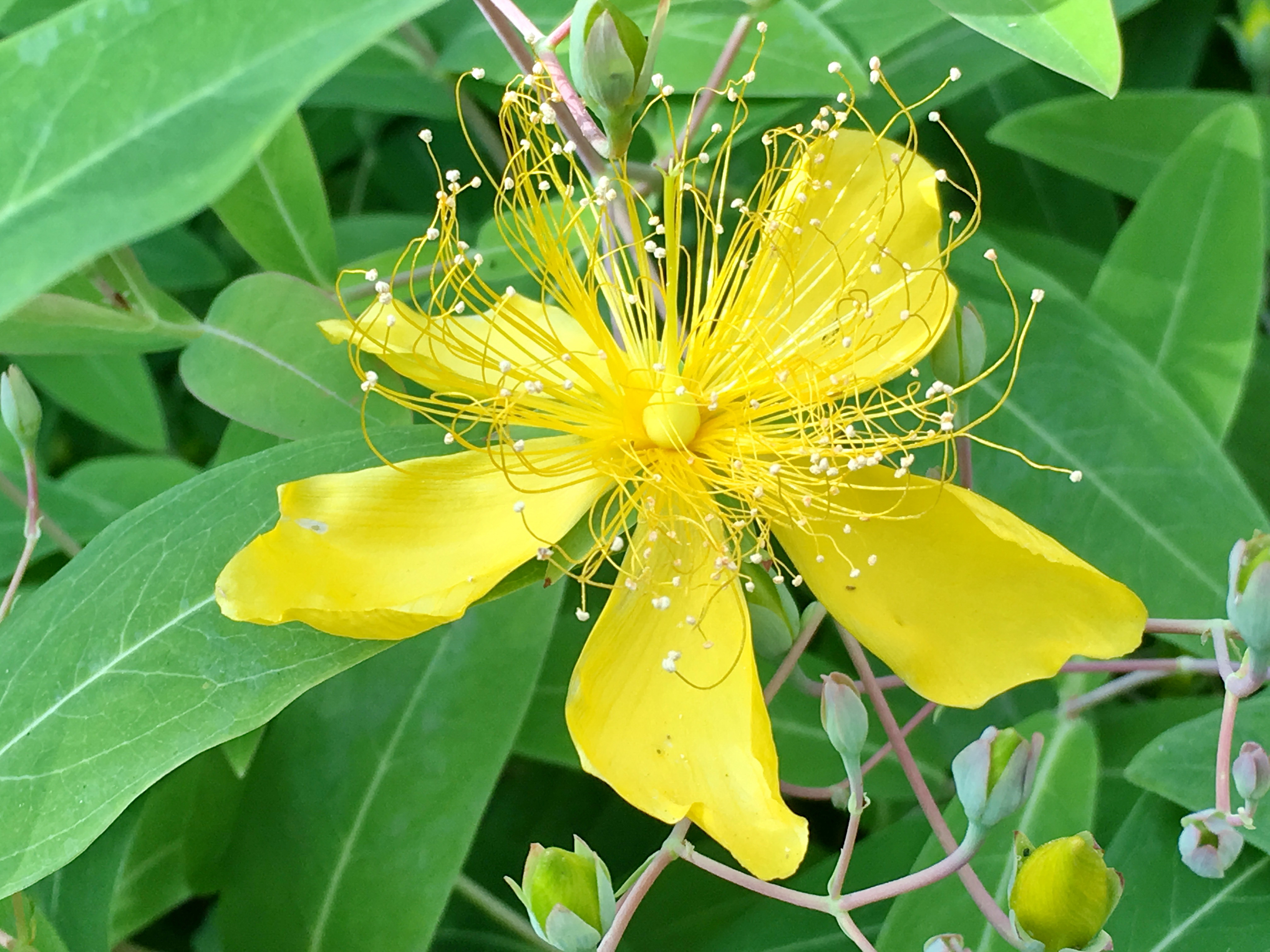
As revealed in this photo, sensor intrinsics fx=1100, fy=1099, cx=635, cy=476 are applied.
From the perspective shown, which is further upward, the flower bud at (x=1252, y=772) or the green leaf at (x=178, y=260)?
the green leaf at (x=178, y=260)

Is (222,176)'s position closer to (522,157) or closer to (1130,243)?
(522,157)

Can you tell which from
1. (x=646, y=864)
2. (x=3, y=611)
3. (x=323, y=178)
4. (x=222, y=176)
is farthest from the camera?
(x=323, y=178)

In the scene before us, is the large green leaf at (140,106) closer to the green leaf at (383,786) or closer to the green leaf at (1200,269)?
the green leaf at (383,786)

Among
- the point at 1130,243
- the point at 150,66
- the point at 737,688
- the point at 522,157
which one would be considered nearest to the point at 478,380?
the point at 522,157

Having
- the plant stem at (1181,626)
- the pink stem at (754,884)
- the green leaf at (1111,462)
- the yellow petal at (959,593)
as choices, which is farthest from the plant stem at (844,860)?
the green leaf at (1111,462)

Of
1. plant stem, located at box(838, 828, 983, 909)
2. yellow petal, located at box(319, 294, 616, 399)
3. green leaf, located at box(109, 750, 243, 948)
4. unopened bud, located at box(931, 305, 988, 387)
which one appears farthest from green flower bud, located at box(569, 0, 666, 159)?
green leaf, located at box(109, 750, 243, 948)

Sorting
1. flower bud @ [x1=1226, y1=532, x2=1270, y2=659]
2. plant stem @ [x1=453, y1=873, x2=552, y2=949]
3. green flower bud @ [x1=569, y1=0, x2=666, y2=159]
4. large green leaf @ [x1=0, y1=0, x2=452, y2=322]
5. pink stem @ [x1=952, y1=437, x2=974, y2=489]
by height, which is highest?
large green leaf @ [x1=0, y1=0, x2=452, y2=322]

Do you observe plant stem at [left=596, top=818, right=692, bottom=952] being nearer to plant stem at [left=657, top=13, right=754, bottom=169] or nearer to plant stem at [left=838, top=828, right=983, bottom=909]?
plant stem at [left=838, top=828, right=983, bottom=909]
